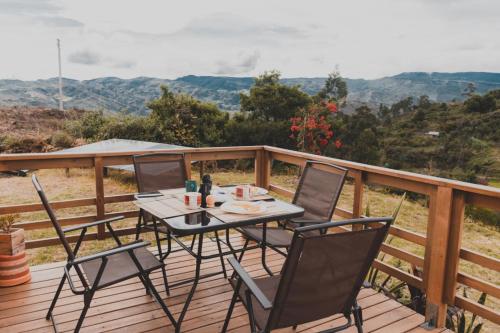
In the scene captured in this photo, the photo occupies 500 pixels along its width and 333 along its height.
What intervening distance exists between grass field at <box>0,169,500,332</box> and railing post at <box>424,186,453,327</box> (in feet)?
9.89

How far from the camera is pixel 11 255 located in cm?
332

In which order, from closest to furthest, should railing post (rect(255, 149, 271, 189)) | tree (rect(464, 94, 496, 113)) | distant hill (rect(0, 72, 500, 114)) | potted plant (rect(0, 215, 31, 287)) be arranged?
potted plant (rect(0, 215, 31, 287)) → railing post (rect(255, 149, 271, 189)) → tree (rect(464, 94, 496, 113)) → distant hill (rect(0, 72, 500, 114))

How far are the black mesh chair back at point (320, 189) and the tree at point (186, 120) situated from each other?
11676mm

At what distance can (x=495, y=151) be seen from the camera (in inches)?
650

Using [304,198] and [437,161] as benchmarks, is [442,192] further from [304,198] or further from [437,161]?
[437,161]

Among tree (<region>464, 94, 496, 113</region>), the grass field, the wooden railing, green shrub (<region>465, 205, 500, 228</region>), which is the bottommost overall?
green shrub (<region>465, 205, 500, 228</region>)

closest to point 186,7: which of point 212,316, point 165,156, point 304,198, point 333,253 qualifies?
point 165,156

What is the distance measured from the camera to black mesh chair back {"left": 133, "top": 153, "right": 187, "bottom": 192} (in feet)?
12.4

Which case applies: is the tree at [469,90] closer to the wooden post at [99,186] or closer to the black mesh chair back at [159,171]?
the black mesh chair back at [159,171]

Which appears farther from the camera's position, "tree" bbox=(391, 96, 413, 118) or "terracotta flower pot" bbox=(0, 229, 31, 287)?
"tree" bbox=(391, 96, 413, 118)

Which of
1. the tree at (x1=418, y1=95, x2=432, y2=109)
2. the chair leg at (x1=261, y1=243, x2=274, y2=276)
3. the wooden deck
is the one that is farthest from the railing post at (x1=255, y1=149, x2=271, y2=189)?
the tree at (x1=418, y1=95, x2=432, y2=109)

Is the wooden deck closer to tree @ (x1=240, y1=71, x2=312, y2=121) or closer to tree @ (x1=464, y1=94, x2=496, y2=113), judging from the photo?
tree @ (x1=240, y1=71, x2=312, y2=121)

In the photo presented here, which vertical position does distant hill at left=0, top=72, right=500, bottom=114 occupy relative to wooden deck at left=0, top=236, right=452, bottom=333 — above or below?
above

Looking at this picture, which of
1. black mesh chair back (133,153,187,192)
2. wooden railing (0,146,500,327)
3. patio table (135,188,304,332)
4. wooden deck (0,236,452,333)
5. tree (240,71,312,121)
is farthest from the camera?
tree (240,71,312,121)
